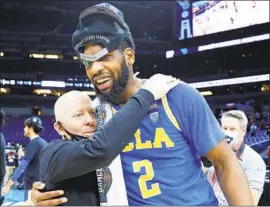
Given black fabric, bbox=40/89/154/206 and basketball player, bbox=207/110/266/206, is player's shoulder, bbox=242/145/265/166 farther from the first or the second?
black fabric, bbox=40/89/154/206

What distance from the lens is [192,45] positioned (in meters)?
9.79

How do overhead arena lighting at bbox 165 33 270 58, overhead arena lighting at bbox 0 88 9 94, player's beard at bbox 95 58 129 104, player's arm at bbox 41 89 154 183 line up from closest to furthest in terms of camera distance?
1. player's arm at bbox 41 89 154 183
2. player's beard at bbox 95 58 129 104
3. overhead arena lighting at bbox 165 33 270 58
4. overhead arena lighting at bbox 0 88 9 94

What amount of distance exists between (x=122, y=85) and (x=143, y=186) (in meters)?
0.30

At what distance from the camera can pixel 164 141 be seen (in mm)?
1155

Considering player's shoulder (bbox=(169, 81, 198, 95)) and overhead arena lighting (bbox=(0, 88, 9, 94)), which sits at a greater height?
overhead arena lighting (bbox=(0, 88, 9, 94))

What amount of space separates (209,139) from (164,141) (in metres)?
0.13

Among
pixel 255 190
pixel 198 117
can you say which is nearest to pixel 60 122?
pixel 198 117

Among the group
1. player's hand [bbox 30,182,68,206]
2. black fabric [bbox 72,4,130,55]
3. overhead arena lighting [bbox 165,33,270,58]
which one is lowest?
player's hand [bbox 30,182,68,206]

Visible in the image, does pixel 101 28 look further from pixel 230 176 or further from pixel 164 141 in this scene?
pixel 230 176

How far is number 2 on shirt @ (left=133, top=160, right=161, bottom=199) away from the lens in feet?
3.77

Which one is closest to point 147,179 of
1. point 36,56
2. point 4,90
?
point 36,56

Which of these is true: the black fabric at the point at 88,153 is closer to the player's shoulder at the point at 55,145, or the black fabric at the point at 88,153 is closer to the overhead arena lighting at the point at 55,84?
the player's shoulder at the point at 55,145

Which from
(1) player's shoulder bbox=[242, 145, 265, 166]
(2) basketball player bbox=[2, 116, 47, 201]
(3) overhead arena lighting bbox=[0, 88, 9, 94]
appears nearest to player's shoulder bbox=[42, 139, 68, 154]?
(1) player's shoulder bbox=[242, 145, 265, 166]

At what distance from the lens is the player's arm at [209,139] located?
114cm
